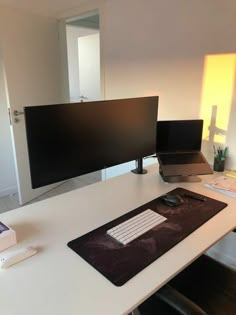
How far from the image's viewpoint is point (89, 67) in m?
4.61

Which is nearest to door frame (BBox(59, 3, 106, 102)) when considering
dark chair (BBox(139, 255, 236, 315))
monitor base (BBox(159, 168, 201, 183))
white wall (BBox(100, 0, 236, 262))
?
white wall (BBox(100, 0, 236, 262))

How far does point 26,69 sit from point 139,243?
224 cm

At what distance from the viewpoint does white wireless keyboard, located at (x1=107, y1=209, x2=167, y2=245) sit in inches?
38.9

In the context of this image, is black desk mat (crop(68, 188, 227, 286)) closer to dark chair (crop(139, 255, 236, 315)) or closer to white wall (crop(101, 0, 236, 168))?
dark chair (crop(139, 255, 236, 315))

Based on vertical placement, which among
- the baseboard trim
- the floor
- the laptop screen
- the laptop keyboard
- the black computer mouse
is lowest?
the floor

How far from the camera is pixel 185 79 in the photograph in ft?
6.05

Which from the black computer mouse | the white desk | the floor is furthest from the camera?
the floor

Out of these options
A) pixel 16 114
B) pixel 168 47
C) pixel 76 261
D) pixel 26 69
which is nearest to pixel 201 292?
pixel 76 261

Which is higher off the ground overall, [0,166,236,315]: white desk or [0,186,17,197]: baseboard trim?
[0,166,236,315]: white desk

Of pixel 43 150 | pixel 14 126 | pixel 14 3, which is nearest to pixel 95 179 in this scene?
pixel 14 126

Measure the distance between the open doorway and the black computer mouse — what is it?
354cm

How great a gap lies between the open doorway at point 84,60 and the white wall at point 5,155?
1892 millimetres

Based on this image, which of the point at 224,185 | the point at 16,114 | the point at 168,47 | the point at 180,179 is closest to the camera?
the point at 224,185

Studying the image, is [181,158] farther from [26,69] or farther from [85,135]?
[26,69]
